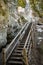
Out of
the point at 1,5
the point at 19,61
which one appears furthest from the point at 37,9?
the point at 19,61

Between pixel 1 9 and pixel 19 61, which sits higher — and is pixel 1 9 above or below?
above

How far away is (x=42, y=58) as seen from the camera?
14711 millimetres

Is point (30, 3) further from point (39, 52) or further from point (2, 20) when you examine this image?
point (2, 20)

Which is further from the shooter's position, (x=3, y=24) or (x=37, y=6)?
(x=37, y=6)

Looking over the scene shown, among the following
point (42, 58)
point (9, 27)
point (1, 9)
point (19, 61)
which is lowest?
point (42, 58)

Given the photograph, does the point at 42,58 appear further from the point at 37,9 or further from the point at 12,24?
the point at 37,9

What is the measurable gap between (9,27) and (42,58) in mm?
3543

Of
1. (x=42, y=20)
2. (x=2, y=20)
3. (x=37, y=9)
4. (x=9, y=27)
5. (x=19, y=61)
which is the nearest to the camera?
(x=19, y=61)

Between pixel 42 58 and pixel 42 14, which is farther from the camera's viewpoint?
pixel 42 14

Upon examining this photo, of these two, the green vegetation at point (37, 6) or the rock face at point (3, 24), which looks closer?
the rock face at point (3, 24)

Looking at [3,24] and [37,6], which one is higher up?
[37,6]

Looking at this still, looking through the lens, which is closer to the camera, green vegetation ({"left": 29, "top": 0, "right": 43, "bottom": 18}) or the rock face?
the rock face

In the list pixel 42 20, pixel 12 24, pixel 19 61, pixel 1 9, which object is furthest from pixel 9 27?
pixel 42 20

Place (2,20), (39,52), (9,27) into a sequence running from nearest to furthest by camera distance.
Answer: (2,20) → (9,27) → (39,52)
